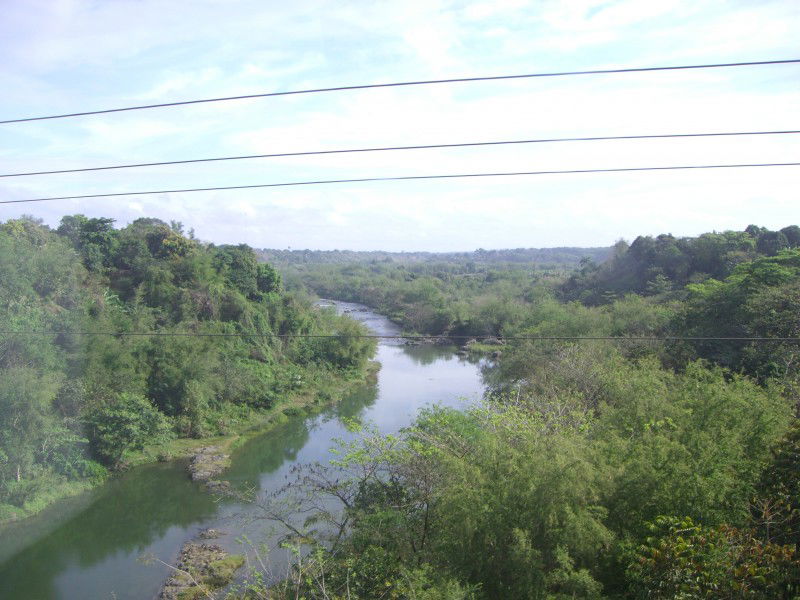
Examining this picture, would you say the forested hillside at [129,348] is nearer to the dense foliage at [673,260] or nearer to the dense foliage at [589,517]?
the dense foliage at [589,517]

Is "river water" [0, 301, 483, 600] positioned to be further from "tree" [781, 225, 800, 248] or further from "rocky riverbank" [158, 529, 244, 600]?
"tree" [781, 225, 800, 248]

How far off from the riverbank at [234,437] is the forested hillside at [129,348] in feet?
0.22

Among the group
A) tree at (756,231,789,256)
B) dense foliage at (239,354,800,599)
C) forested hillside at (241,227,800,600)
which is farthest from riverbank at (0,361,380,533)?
tree at (756,231,789,256)

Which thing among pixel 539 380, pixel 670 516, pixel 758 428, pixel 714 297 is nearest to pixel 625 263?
pixel 714 297

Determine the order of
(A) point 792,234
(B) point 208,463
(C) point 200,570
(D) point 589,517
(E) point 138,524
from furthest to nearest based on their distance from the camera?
(A) point 792,234
(B) point 208,463
(E) point 138,524
(C) point 200,570
(D) point 589,517

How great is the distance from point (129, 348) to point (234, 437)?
3.91 meters

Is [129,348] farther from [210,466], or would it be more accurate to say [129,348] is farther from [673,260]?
[673,260]

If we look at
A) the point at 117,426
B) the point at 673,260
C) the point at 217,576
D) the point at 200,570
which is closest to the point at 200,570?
the point at 200,570

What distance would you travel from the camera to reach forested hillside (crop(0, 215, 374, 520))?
12.5m

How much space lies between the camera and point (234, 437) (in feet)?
56.6

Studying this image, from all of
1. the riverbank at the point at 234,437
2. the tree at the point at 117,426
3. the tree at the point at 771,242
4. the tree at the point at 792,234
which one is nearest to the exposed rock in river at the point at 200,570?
the riverbank at the point at 234,437

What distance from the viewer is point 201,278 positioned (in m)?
21.9

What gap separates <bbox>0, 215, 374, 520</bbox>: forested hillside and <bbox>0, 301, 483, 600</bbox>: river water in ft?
2.61

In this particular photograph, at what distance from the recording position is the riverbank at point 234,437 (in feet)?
40.1
